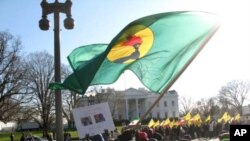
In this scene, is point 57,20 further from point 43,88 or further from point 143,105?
point 143,105

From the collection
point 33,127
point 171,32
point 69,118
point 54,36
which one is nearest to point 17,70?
point 69,118

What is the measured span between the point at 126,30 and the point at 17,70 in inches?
1864

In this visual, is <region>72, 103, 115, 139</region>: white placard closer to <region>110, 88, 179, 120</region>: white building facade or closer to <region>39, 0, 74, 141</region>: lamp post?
<region>39, 0, 74, 141</region>: lamp post

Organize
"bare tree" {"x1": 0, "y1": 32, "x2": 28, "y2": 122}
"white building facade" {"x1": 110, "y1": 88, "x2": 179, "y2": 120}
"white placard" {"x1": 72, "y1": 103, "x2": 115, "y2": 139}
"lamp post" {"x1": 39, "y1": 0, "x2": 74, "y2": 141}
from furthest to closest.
→ "white building facade" {"x1": 110, "y1": 88, "x2": 179, "y2": 120} → "bare tree" {"x1": 0, "y1": 32, "x2": 28, "y2": 122} → "lamp post" {"x1": 39, "y1": 0, "x2": 74, "y2": 141} → "white placard" {"x1": 72, "y1": 103, "x2": 115, "y2": 139}

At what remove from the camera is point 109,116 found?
8414 millimetres

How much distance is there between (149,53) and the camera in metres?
9.51

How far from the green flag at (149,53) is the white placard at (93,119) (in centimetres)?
80

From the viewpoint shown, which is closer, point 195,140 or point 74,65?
point 74,65

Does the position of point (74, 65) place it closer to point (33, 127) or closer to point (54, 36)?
point (54, 36)

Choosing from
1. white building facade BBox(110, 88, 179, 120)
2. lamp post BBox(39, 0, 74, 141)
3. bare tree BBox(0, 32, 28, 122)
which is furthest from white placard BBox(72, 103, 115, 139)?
white building facade BBox(110, 88, 179, 120)

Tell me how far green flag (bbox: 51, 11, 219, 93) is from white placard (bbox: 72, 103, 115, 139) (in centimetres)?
80

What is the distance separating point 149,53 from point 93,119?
1.89 meters

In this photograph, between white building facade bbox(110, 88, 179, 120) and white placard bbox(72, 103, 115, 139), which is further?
white building facade bbox(110, 88, 179, 120)

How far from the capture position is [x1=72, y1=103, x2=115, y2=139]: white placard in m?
8.41
